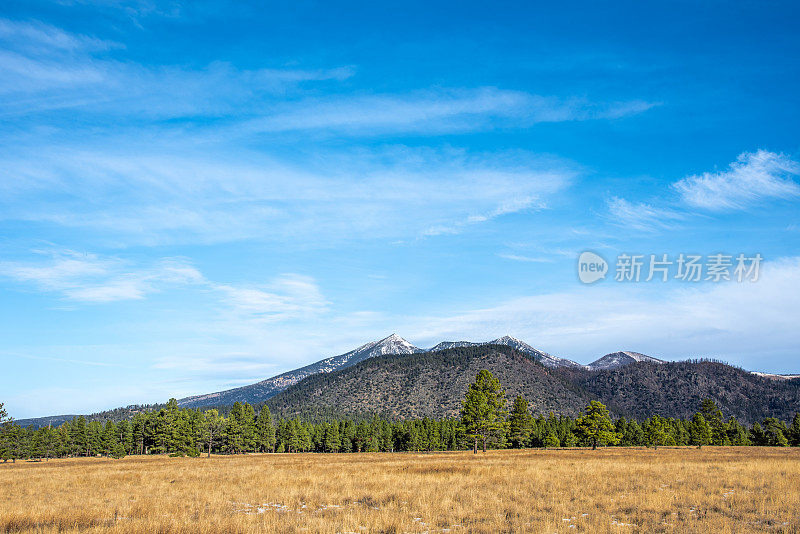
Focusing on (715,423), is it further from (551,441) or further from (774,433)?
(551,441)

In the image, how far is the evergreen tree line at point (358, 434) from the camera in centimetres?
7650

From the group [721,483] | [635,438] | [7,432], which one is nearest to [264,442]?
[7,432]

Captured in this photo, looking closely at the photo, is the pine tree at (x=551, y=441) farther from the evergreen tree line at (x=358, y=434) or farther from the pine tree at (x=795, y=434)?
the pine tree at (x=795, y=434)

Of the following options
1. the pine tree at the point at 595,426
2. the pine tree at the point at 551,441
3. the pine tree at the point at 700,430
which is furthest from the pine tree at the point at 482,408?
the pine tree at the point at 700,430

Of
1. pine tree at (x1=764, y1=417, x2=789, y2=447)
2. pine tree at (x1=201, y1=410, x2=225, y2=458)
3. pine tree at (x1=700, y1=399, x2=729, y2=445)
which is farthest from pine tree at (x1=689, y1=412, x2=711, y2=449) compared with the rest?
pine tree at (x1=201, y1=410, x2=225, y2=458)

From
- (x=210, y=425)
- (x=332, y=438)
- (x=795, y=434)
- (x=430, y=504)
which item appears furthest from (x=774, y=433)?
(x=430, y=504)

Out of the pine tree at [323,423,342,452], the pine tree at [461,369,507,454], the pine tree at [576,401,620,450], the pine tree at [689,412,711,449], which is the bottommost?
the pine tree at [323,423,342,452]

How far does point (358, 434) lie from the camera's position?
120188mm

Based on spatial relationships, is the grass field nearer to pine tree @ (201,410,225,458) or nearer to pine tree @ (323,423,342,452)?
pine tree @ (201,410,225,458)

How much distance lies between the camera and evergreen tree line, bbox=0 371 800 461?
76.5 m

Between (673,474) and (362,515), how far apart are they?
18345 millimetres

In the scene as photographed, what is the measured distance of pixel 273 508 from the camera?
17.4 m

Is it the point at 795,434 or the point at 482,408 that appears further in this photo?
the point at 795,434

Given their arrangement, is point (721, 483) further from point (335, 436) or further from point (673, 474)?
point (335, 436)
